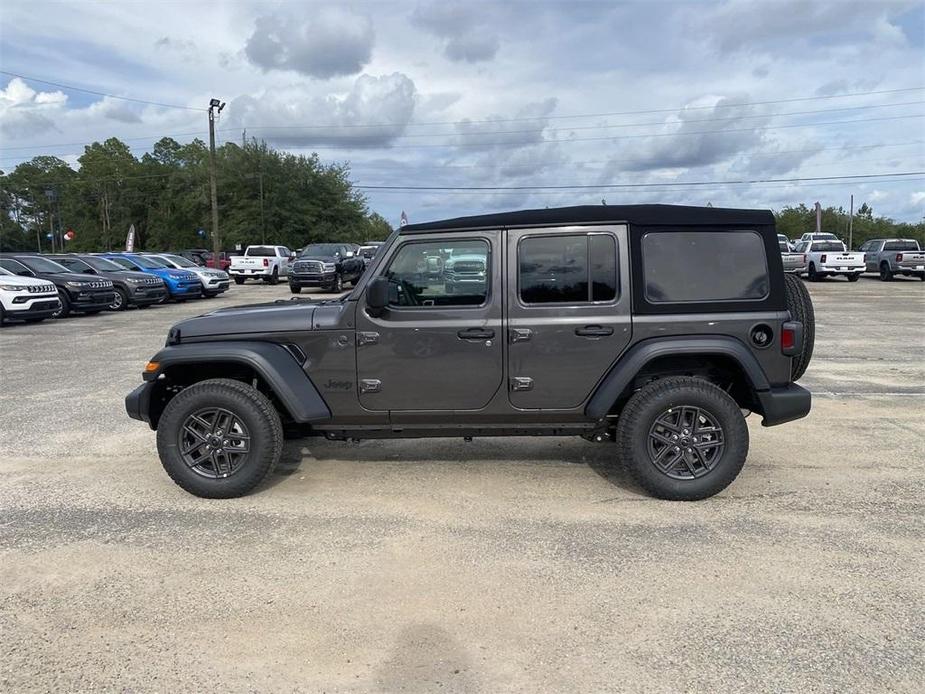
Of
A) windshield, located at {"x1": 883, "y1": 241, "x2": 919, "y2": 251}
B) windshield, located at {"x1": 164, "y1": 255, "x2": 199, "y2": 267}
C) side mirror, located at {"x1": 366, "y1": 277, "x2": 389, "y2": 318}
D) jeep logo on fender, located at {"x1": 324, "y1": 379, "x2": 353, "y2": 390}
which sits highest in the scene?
windshield, located at {"x1": 883, "y1": 241, "x2": 919, "y2": 251}

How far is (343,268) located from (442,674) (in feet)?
70.9

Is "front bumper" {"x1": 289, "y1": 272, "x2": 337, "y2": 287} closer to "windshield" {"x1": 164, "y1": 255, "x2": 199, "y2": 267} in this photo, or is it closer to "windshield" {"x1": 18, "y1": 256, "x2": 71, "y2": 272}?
"windshield" {"x1": 164, "y1": 255, "x2": 199, "y2": 267}

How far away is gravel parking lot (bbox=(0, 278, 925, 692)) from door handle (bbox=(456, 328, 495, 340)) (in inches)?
43.1

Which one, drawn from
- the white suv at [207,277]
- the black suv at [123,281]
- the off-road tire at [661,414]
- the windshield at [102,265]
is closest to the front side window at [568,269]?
the off-road tire at [661,414]

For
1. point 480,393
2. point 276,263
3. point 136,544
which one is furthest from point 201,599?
point 276,263

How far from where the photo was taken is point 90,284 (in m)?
17.3

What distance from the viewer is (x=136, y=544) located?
395 centimetres

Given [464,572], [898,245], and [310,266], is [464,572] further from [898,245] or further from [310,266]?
[898,245]

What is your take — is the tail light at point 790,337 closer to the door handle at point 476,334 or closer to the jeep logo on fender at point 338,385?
the door handle at point 476,334

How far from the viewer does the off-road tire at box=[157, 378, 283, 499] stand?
14.6ft

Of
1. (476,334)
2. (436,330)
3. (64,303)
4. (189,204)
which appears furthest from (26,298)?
(189,204)

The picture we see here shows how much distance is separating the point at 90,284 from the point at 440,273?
52.0 feet

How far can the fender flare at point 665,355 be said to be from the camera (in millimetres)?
4355

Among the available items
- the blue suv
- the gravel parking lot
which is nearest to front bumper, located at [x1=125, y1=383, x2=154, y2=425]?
the gravel parking lot
